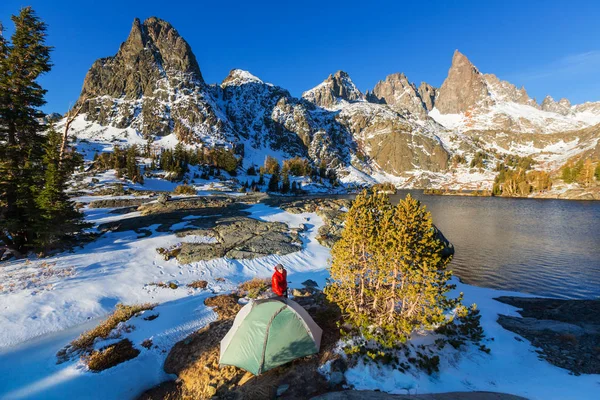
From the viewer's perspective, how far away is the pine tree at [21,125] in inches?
635

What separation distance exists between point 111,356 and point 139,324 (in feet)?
6.99

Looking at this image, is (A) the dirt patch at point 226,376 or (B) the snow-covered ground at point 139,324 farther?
(B) the snow-covered ground at point 139,324

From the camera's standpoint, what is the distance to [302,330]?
896 cm

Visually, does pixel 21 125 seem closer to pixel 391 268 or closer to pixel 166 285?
pixel 166 285

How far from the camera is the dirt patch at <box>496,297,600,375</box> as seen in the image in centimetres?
897

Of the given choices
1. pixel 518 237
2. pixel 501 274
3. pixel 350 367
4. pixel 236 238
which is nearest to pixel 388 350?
pixel 350 367

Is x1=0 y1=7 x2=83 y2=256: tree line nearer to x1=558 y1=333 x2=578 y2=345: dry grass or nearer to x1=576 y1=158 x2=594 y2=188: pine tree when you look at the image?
x1=558 y1=333 x2=578 y2=345: dry grass

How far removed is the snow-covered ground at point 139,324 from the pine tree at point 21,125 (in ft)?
9.35

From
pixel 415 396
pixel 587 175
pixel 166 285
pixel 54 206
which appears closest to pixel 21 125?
pixel 54 206

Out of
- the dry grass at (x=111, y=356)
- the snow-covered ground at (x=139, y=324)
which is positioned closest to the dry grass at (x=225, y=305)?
the snow-covered ground at (x=139, y=324)

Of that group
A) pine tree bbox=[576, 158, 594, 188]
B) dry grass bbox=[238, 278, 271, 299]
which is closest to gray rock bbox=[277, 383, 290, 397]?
dry grass bbox=[238, 278, 271, 299]

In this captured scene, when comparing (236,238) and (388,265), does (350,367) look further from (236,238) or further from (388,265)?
(236,238)

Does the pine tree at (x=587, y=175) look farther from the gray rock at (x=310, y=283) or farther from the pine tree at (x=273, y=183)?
the gray rock at (x=310, y=283)

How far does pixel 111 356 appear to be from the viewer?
30.4 feet
